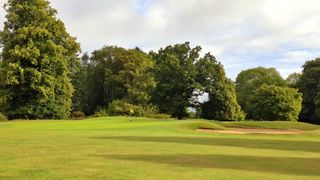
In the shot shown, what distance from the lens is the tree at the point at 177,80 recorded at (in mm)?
72938

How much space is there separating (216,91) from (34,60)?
30.3 meters

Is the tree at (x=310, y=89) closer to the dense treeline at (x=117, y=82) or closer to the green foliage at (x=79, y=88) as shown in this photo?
the dense treeline at (x=117, y=82)

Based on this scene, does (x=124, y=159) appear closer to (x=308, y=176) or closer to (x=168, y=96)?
(x=308, y=176)

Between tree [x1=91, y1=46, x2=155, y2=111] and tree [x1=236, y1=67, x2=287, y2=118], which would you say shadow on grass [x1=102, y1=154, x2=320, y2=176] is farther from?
tree [x1=236, y1=67, x2=287, y2=118]

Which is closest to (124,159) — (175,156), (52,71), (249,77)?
(175,156)

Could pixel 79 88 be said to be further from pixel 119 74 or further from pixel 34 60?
pixel 34 60

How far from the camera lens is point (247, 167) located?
14094 millimetres

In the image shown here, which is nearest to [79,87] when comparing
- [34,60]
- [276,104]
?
[276,104]

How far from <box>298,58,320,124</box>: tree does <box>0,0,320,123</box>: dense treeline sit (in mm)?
187

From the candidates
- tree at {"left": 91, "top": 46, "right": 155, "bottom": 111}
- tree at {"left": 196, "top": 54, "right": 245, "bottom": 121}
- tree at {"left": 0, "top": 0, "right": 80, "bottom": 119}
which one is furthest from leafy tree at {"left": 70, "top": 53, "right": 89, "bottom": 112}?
tree at {"left": 0, "top": 0, "right": 80, "bottom": 119}

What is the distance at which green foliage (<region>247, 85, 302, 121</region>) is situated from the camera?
80.7 m

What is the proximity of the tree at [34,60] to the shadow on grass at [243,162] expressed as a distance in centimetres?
3886

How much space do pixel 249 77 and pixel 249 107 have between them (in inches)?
1778

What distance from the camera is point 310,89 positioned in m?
92.8
